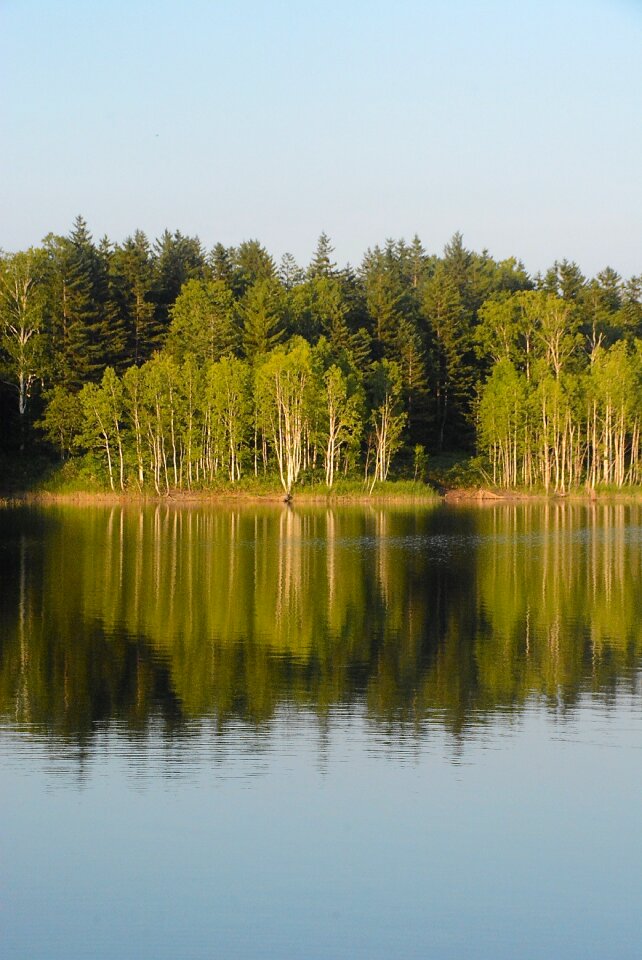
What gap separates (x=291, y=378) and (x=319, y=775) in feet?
227

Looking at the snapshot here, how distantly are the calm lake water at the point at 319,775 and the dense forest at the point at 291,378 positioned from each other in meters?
54.2

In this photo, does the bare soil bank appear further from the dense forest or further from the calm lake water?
the calm lake water

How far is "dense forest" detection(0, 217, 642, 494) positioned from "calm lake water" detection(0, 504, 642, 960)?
54231mm

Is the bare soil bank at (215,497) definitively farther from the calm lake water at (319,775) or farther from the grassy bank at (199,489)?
the calm lake water at (319,775)

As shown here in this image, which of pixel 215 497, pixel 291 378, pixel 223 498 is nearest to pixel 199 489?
pixel 215 497

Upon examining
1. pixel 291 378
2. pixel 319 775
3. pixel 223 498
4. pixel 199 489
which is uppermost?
pixel 291 378

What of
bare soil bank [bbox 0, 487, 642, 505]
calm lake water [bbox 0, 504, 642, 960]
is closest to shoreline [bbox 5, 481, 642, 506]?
bare soil bank [bbox 0, 487, 642, 505]

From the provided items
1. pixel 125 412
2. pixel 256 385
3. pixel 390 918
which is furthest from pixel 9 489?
pixel 390 918

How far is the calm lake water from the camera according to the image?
10555 mm

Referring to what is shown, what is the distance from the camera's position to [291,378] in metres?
83.1

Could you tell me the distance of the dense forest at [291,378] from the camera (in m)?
85.8

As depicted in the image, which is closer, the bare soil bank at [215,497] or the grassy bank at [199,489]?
the bare soil bank at [215,497]

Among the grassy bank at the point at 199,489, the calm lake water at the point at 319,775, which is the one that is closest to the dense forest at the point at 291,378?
the grassy bank at the point at 199,489

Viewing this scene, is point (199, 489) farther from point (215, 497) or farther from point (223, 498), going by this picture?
point (223, 498)
